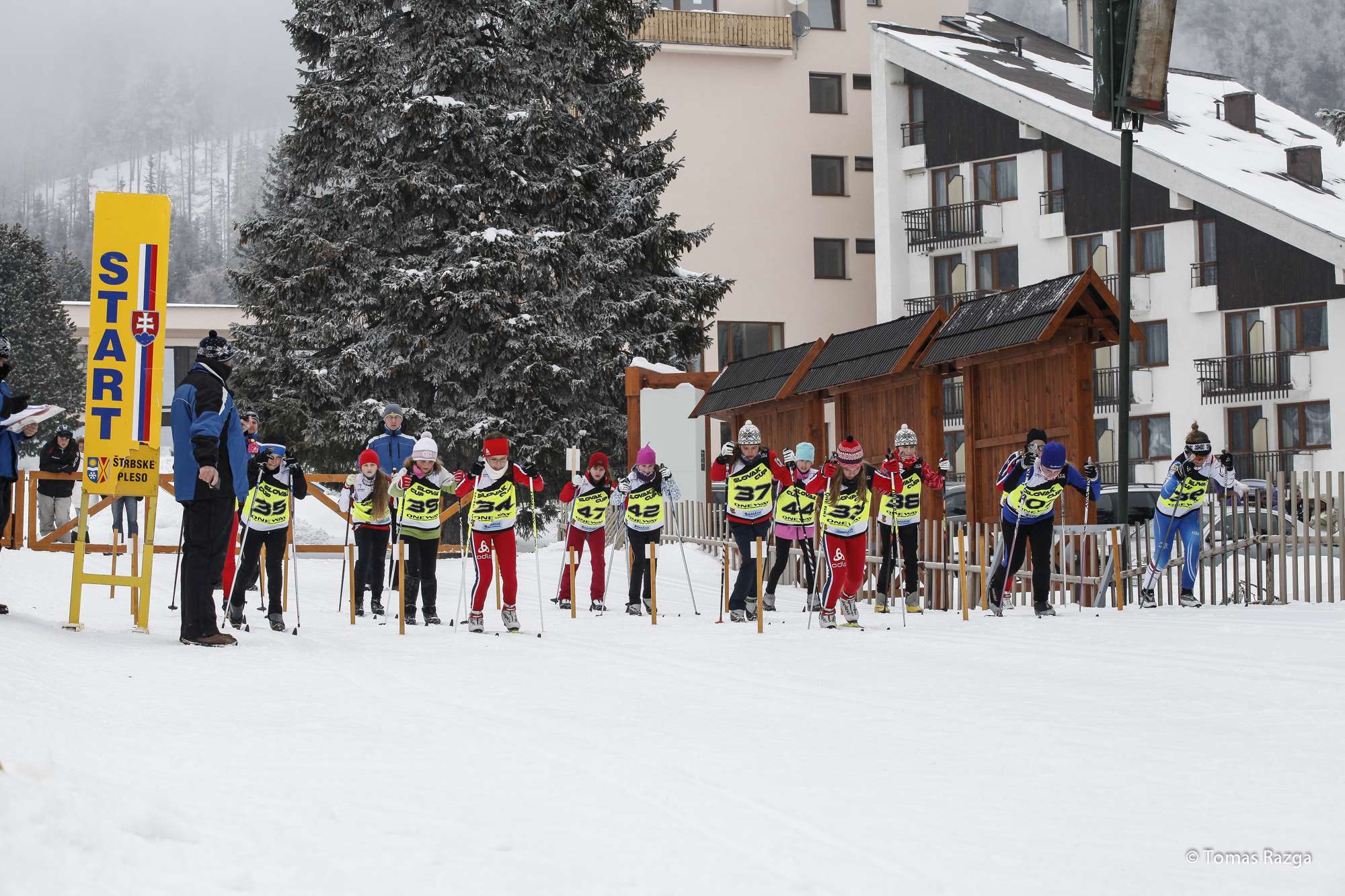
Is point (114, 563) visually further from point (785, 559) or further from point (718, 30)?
point (718, 30)

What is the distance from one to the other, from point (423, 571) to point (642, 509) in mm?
3017

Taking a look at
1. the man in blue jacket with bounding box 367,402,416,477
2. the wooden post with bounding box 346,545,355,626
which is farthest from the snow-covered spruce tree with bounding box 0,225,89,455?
the man in blue jacket with bounding box 367,402,416,477

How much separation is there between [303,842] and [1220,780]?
3.70 meters

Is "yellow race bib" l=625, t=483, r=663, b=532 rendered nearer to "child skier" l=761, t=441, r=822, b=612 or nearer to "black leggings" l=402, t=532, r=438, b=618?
"child skier" l=761, t=441, r=822, b=612

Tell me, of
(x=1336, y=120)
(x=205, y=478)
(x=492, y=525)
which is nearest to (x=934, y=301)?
(x=1336, y=120)

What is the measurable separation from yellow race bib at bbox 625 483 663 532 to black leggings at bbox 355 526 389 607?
272 centimetres

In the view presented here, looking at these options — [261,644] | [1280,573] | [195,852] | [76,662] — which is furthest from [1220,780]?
[1280,573]

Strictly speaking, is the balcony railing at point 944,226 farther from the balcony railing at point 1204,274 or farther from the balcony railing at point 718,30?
the balcony railing at point 718,30

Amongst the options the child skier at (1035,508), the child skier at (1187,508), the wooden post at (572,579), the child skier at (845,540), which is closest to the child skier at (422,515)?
the wooden post at (572,579)

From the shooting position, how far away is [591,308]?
32438 millimetres

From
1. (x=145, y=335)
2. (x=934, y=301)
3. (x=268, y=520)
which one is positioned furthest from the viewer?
(x=934, y=301)

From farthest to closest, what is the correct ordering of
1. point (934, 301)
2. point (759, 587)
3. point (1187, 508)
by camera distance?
1. point (934, 301)
2. point (1187, 508)
3. point (759, 587)

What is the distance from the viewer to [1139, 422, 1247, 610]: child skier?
1748cm

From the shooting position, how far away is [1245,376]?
43.7 m
